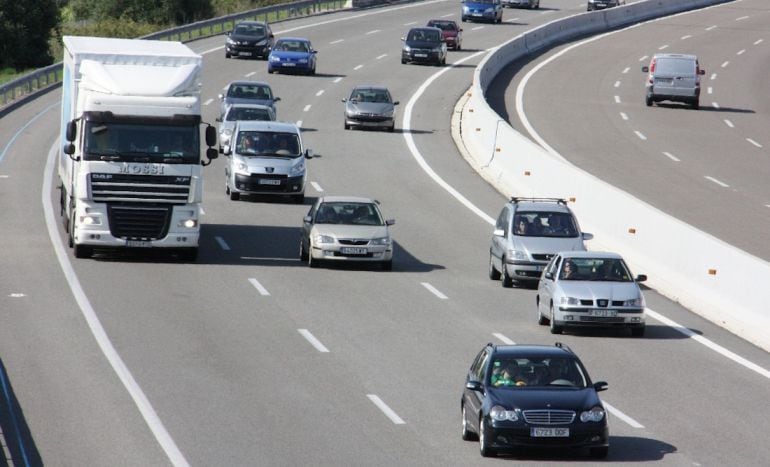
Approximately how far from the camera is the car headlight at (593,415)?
52.4ft

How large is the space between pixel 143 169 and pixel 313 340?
729 centimetres

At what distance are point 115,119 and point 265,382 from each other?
10140 millimetres

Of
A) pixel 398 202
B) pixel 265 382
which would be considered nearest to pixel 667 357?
pixel 265 382

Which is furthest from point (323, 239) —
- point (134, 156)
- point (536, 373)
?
point (536, 373)

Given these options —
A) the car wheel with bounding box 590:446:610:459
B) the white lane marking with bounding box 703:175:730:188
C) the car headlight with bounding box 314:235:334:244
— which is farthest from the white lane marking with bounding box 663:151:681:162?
the car wheel with bounding box 590:446:610:459

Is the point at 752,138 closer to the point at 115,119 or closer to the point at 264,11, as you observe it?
the point at 115,119

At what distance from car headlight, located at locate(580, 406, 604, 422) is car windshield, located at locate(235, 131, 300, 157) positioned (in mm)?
23391

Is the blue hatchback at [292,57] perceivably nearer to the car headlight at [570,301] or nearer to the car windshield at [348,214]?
the car windshield at [348,214]

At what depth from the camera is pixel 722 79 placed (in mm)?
66875

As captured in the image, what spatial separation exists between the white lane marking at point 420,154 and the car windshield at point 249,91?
15.7 ft

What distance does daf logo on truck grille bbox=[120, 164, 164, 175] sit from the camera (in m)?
28.7

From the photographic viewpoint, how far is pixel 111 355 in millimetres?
21406

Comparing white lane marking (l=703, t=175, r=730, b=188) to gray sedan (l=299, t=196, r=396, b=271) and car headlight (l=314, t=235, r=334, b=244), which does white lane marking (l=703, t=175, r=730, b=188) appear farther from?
car headlight (l=314, t=235, r=334, b=244)

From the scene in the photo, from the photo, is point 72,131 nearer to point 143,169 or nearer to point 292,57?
point 143,169
